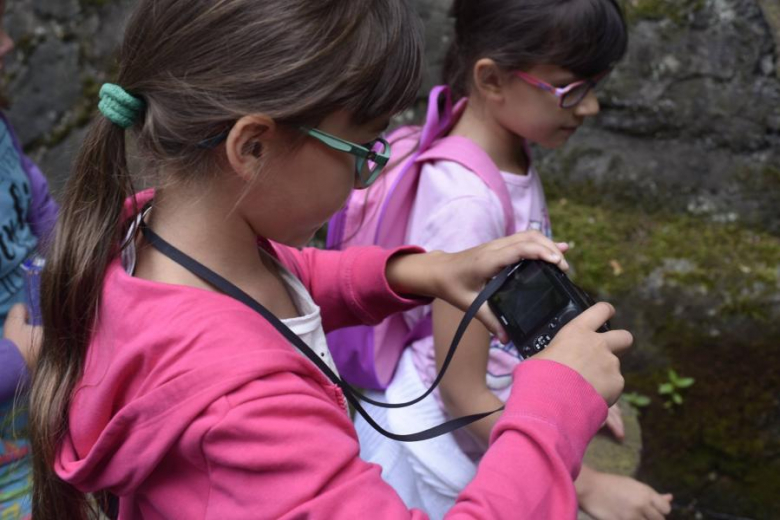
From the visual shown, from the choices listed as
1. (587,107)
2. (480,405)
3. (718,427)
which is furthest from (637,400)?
(480,405)

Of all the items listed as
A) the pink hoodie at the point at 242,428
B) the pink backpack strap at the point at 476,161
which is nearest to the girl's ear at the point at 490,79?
the pink backpack strap at the point at 476,161

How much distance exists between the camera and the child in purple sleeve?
159cm

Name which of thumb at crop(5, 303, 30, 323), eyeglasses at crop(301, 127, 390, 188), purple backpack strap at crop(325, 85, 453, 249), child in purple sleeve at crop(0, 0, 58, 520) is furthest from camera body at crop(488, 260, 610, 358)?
thumb at crop(5, 303, 30, 323)

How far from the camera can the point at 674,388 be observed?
2918 mm

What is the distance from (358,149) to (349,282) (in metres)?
0.37

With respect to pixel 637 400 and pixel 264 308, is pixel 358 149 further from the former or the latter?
pixel 637 400

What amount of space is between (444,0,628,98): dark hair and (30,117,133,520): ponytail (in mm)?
1079

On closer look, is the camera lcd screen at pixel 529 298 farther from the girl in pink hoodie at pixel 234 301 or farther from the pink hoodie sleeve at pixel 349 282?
the pink hoodie sleeve at pixel 349 282

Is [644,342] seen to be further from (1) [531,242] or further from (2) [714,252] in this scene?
(1) [531,242]

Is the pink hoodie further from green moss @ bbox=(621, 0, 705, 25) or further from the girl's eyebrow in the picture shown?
green moss @ bbox=(621, 0, 705, 25)

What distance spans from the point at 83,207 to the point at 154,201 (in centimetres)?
10

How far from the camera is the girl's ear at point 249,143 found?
3.58 ft

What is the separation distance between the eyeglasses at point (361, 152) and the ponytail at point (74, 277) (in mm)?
316

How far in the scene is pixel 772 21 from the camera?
298 cm
